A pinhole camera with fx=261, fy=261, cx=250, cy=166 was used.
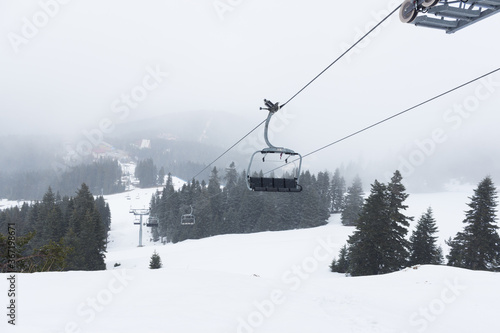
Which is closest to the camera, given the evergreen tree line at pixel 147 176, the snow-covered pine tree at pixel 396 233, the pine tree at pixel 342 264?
the snow-covered pine tree at pixel 396 233

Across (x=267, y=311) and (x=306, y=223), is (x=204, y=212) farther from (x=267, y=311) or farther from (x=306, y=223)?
(x=267, y=311)

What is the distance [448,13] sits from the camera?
14.5 feet

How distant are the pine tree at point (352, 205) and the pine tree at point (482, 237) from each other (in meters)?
30.2

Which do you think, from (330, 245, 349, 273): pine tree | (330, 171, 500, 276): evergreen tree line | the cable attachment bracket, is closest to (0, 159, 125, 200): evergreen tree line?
(330, 245, 349, 273): pine tree

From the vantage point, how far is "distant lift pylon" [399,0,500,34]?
161 inches

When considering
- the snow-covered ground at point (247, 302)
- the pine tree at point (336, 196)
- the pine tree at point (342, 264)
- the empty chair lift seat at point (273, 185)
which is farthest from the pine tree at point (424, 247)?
the pine tree at point (336, 196)

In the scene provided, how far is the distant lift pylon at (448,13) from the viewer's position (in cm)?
410

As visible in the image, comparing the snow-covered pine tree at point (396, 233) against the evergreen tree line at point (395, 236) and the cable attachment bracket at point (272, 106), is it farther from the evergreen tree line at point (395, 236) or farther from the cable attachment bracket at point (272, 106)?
the cable attachment bracket at point (272, 106)

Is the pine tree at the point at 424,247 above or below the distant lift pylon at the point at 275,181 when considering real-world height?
below

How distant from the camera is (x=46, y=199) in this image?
51.6 meters

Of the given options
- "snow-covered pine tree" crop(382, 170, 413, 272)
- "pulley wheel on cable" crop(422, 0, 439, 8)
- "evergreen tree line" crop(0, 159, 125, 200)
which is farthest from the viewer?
"evergreen tree line" crop(0, 159, 125, 200)

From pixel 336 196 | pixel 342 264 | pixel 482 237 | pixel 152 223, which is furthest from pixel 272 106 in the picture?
pixel 336 196

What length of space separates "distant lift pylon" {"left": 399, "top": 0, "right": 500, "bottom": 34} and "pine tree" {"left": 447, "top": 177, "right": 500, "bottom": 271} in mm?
29121

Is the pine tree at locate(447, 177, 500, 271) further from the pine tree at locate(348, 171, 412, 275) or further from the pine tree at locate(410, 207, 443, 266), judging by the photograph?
the pine tree at locate(348, 171, 412, 275)
